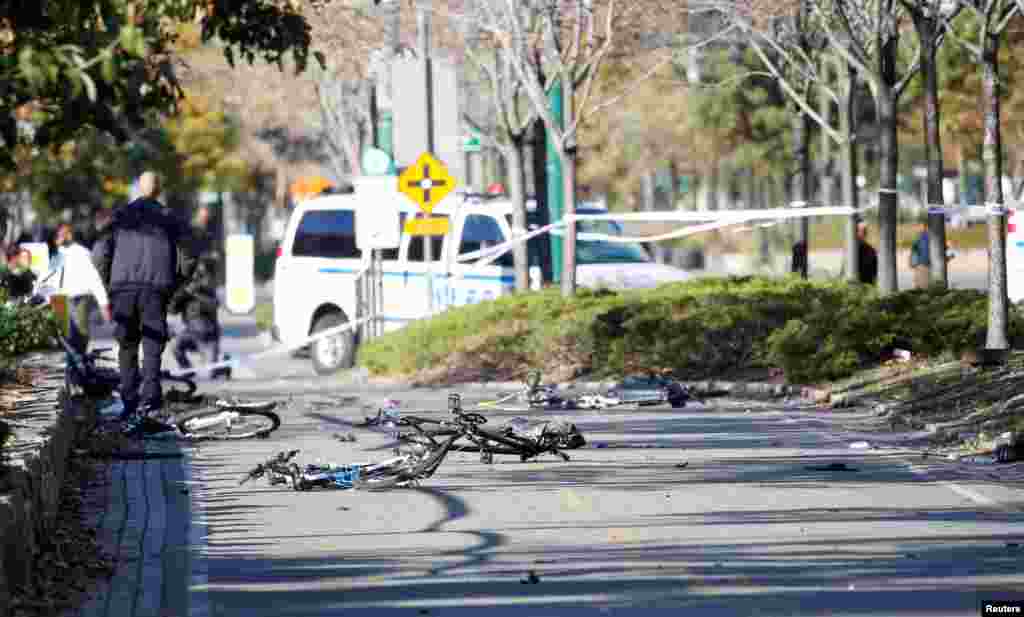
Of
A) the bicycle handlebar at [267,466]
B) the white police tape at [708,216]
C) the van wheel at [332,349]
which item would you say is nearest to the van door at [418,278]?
the van wheel at [332,349]

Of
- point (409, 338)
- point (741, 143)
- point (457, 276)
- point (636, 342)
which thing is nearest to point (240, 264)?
point (457, 276)

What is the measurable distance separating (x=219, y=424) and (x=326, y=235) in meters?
12.7

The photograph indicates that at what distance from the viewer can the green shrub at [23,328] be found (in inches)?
693

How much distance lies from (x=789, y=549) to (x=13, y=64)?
14.5ft

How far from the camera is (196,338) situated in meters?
25.3

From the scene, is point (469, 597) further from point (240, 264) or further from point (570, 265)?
point (240, 264)

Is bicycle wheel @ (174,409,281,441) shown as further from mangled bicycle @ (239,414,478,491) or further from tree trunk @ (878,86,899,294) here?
tree trunk @ (878,86,899,294)

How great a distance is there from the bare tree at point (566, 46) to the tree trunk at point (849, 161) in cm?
230

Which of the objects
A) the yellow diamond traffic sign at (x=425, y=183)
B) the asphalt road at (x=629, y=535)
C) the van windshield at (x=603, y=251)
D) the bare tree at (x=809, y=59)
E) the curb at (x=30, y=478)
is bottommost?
the asphalt road at (x=629, y=535)

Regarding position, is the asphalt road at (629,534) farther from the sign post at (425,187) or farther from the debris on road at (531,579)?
the sign post at (425,187)

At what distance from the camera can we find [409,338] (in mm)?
23641

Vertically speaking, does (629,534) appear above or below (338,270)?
below

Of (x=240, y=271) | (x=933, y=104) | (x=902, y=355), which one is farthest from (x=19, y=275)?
(x=240, y=271)

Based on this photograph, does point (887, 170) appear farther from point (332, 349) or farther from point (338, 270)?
point (332, 349)
